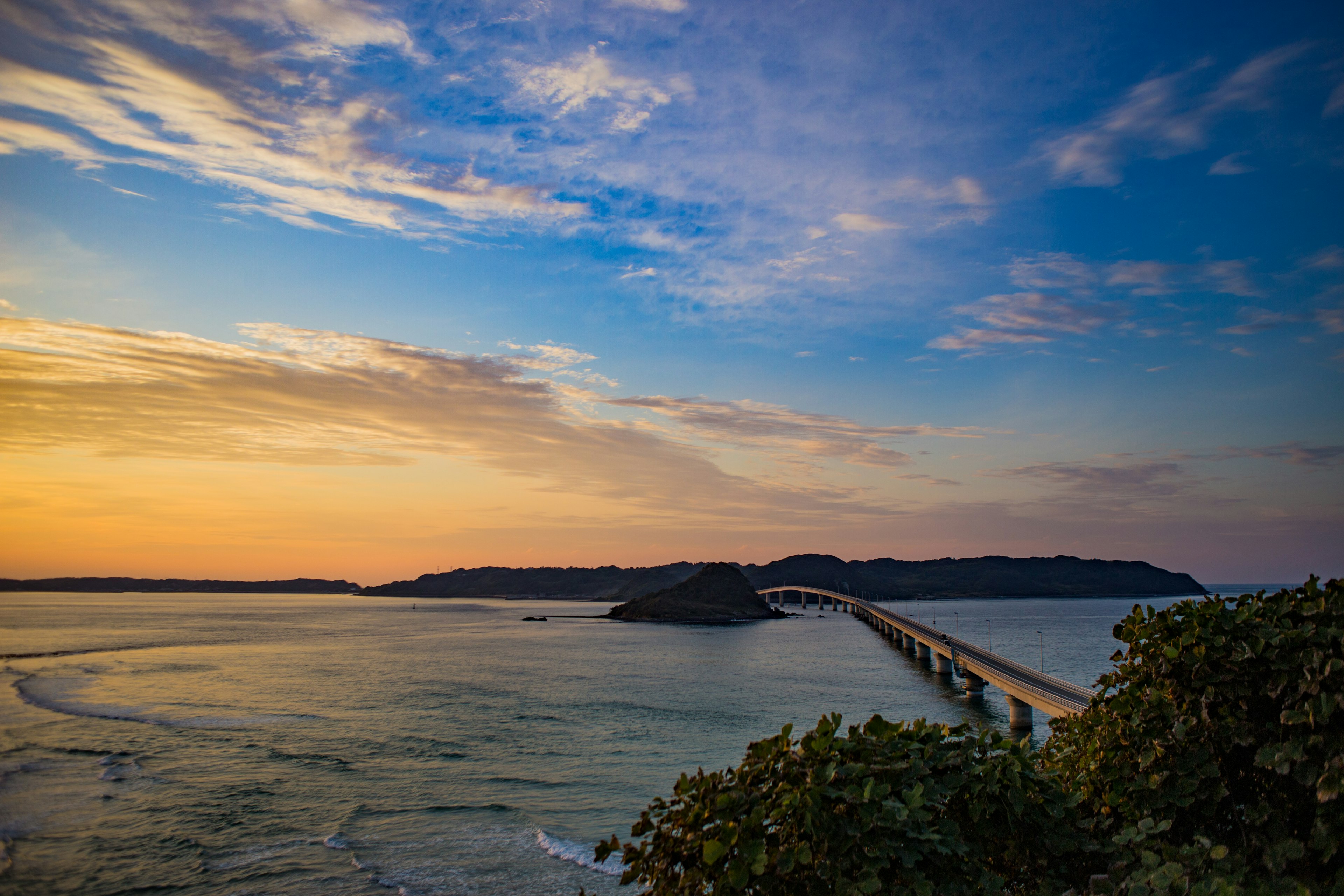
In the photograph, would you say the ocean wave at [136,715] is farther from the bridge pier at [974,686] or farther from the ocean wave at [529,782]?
the bridge pier at [974,686]

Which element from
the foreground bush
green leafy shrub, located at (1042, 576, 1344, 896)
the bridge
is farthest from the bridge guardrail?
the foreground bush

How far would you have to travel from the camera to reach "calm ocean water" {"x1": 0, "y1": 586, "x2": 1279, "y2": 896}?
20.1 m

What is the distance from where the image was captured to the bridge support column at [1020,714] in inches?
1657

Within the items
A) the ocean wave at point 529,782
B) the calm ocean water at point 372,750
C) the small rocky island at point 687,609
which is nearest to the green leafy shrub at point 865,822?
the calm ocean water at point 372,750

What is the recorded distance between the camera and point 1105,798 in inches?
230

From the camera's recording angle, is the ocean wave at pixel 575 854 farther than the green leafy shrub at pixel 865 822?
Yes

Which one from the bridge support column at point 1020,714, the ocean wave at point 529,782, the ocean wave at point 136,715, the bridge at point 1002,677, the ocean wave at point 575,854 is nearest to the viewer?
the ocean wave at point 575,854

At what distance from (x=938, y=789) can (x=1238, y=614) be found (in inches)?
111

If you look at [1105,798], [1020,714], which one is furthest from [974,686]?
[1105,798]

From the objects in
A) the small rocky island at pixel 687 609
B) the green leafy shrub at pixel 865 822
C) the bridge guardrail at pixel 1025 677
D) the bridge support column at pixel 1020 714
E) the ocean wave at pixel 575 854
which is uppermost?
the green leafy shrub at pixel 865 822

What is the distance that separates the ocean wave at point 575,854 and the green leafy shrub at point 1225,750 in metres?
17.0

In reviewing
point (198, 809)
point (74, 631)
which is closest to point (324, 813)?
point (198, 809)

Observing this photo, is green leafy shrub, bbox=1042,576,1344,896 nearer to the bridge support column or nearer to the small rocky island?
the bridge support column

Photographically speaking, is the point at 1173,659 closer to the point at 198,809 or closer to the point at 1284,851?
the point at 1284,851
